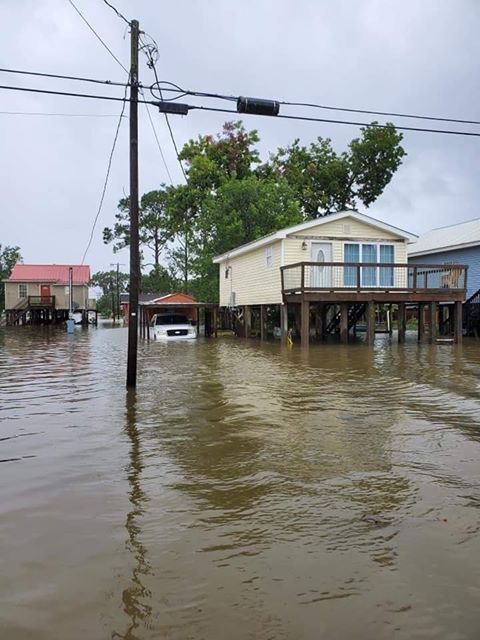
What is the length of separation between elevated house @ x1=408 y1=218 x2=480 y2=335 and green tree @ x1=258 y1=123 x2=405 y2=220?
9.67 metres

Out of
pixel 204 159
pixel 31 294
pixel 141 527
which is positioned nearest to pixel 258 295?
pixel 204 159

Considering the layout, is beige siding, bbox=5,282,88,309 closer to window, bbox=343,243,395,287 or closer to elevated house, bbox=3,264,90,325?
elevated house, bbox=3,264,90,325

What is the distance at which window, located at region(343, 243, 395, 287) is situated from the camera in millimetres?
23344

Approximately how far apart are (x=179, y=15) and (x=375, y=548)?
1314 cm

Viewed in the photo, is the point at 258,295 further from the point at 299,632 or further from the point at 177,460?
the point at 299,632

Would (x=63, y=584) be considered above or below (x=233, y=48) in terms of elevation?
below

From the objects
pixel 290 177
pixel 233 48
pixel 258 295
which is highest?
pixel 290 177

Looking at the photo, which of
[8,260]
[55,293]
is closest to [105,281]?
[8,260]

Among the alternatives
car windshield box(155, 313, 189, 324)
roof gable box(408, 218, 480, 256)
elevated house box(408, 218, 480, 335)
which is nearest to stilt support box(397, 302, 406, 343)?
elevated house box(408, 218, 480, 335)

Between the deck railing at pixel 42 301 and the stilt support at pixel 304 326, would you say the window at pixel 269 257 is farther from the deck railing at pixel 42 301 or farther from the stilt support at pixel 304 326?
the deck railing at pixel 42 301

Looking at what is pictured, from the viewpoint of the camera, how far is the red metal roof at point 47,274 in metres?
58.3

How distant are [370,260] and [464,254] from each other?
25.8 ft

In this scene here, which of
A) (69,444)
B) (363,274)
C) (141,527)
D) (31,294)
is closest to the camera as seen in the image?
(141,527)

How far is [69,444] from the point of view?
7.08 m
